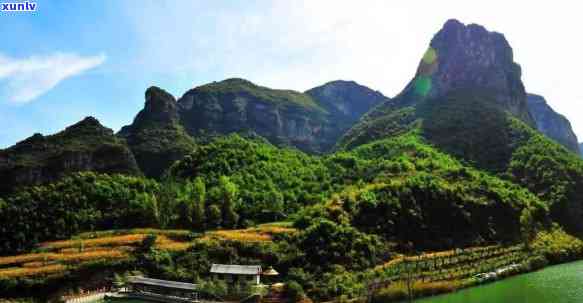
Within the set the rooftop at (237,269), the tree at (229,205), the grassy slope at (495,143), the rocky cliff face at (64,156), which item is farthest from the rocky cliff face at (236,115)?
the rooftop at (237,269)

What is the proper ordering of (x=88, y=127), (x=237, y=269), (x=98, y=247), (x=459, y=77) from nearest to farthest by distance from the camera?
(x=237, y=269), (x=98, y=247), (x=88, y=127), (x=459, y=77)

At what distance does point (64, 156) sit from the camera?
92.4 metres

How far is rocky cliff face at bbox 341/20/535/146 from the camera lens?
138500mm

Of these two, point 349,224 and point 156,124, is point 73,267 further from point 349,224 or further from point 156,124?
point 156,124

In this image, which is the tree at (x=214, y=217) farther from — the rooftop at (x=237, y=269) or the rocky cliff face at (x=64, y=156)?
the rocky cliff face at (x=64, y=156)

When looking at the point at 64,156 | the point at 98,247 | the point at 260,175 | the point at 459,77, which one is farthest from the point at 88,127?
the point at 459,77

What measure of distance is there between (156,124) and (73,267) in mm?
86495

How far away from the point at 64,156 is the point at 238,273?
190 feet

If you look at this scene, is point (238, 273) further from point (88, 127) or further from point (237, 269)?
point (88, 127)

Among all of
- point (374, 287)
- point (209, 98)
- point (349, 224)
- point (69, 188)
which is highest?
point (209, 98)

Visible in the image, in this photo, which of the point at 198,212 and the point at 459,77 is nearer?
the point at 198,212

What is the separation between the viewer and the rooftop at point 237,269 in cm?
4666

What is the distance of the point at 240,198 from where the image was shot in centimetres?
7038

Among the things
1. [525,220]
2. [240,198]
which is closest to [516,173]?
[525,220]
